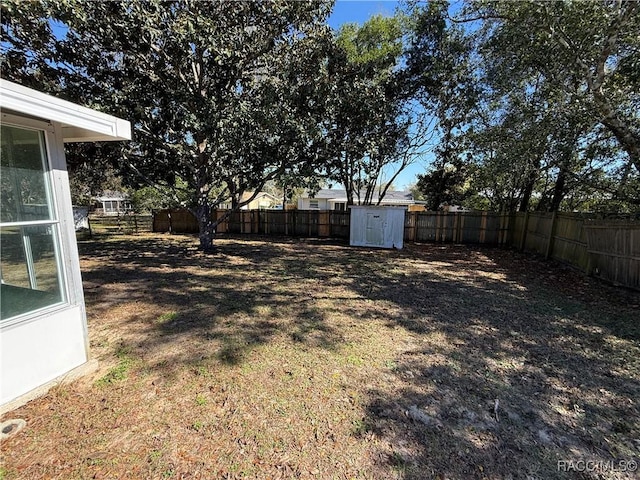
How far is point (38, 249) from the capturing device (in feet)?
8.13

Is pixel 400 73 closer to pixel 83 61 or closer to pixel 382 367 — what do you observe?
pixel 83 61

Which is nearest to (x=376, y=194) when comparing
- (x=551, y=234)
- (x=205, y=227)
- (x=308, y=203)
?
(x=308, y=203)

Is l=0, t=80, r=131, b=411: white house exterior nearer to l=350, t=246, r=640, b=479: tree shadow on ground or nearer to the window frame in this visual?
the window frame

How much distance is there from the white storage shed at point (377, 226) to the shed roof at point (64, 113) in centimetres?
912

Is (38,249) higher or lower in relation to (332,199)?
lower

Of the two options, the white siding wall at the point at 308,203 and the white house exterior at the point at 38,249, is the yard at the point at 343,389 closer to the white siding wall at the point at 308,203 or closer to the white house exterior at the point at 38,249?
the white house exterior at the point at 38,249

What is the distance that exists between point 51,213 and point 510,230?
13.6 meters

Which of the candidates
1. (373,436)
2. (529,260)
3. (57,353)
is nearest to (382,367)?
(373,436)

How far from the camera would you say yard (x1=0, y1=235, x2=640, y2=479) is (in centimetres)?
188

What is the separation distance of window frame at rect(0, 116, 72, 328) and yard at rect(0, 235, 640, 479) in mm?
670

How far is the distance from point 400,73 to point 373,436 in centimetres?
1135

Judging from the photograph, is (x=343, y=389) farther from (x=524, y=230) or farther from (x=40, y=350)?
(x=524, y=230)

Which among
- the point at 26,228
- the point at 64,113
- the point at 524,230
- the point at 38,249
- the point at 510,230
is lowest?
the point at 510,230

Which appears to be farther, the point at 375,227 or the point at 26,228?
the point at 375,227
